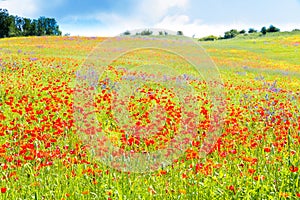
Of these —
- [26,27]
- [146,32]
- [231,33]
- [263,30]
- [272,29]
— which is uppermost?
[26,27]

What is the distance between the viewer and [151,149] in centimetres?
570

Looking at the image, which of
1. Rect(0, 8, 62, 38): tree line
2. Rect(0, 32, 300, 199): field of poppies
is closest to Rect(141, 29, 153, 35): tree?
Rect(0, 32, 300, 199): field of poppies

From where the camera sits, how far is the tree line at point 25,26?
2783 inches

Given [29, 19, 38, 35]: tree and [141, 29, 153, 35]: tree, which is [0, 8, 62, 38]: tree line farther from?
[141, 29, 153, 35]: tree

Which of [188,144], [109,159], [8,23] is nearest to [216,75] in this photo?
[188,144]

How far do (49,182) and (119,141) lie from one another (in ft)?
4.50

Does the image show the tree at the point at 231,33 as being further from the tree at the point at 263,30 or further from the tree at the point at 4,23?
the tree at the point at 4,23

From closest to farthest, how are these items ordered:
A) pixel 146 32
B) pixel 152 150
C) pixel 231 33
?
pixel 152 150 → pixel 146 32 → pixel 231 33

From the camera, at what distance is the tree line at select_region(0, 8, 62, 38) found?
70.7 meters

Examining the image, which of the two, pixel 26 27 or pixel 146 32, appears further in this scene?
pixel 26 27

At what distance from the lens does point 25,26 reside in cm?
7844

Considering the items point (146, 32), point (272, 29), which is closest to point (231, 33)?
point (272, 29)

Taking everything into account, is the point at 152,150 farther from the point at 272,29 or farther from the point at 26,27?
the point at 26,27

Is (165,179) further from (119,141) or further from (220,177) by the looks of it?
(119,141)
